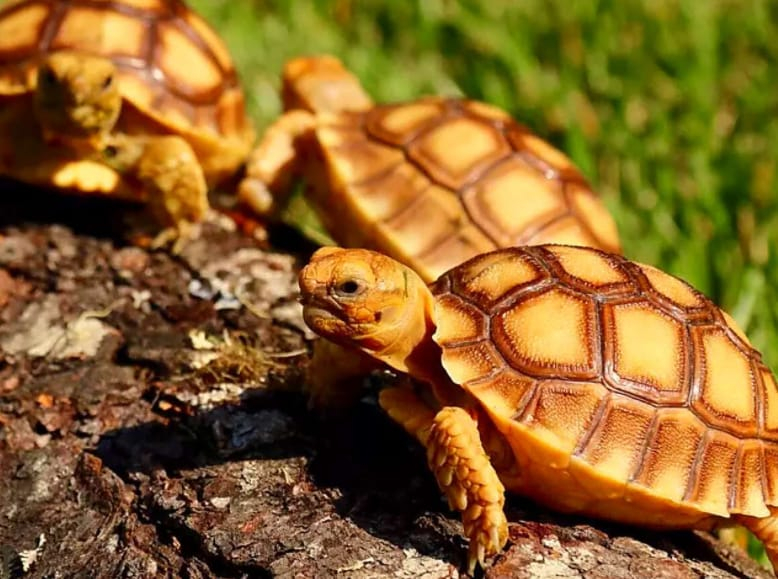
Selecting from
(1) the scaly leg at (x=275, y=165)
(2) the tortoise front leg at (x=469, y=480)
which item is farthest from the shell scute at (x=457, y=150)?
(2) the tortoise front leg at (x=469, y=480)

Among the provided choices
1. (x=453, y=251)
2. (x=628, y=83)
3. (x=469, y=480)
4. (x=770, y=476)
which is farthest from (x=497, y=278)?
(x=628, y=83)

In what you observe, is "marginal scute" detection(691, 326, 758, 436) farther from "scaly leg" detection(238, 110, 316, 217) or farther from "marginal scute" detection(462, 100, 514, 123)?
"scaly leg" detection(238, 110, 316, 217)

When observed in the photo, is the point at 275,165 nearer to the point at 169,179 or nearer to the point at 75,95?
the point at 169,179

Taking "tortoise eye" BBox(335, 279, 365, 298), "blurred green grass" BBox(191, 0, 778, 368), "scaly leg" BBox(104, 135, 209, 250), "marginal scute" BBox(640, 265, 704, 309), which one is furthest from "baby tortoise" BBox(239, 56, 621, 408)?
"tortoise eye" BBox(335, 279, 365, 298)

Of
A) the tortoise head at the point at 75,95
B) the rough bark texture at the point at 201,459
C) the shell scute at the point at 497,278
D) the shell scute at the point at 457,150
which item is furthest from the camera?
the shell scute at the point at 457,150

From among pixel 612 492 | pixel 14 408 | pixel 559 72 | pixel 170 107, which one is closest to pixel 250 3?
pixel 559 72

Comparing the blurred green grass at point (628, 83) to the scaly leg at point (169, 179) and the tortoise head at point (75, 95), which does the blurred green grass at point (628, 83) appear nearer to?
the scaly leg at point (169, 179)
